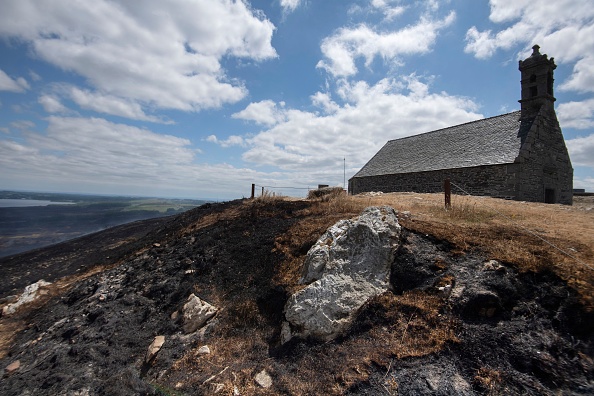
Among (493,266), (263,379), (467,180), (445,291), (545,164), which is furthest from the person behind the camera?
(467,180)

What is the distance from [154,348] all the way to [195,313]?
3.35ft

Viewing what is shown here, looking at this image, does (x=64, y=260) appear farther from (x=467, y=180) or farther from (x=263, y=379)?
(x=467, y=180)

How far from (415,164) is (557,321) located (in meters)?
20.0

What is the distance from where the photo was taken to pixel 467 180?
59.4 ft

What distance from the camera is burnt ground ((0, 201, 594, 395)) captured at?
3.97 meters

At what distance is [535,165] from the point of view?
17.1 m

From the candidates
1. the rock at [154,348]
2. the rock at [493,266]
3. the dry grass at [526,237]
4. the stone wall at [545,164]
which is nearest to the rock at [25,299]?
the rock at [154,348]

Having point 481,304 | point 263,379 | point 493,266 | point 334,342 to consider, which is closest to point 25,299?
point 263,379

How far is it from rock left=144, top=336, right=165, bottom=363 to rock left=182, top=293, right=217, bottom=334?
508 mm

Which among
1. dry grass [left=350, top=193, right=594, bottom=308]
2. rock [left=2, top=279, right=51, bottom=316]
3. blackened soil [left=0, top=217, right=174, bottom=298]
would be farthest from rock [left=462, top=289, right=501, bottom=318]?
rock [left=2, top=279, right=51, bottom=316]

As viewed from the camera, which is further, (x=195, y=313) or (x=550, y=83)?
(x=550, y=83)

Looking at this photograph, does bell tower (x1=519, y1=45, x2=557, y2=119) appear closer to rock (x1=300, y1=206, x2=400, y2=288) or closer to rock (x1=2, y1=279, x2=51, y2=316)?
rock (x1=300, y1=206, x2=400, y2=288)

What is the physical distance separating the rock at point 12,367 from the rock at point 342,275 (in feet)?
19.8

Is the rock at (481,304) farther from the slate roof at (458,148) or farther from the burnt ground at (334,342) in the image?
the slate roof at (458,148)
